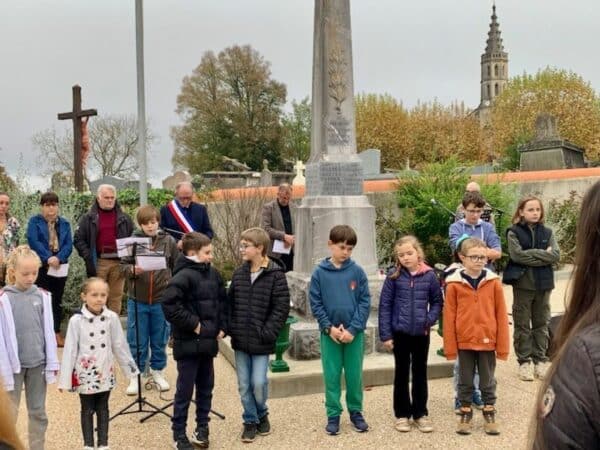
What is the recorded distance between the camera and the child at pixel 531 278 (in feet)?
19.6

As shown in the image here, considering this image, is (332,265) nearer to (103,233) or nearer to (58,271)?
(103,233)

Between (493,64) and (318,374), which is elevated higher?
(493,64)

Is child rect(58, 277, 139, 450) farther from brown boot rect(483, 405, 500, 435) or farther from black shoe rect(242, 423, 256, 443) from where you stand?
brown boot rect(483, 405, 500, 435)

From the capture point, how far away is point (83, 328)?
14.2 ft

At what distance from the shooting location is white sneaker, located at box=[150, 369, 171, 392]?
5.91m

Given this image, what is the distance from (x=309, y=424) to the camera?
5.01m

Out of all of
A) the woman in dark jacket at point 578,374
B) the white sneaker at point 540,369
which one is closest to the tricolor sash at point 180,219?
the white sneaker at point 540,369

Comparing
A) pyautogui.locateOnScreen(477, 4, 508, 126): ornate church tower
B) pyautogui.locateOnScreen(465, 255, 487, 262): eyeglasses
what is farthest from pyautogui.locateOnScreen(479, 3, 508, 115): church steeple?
pyautogui.locateOnScreen(465, 255, 487, 262): eyeglasses

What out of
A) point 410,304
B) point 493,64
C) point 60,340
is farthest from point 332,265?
point 493,64

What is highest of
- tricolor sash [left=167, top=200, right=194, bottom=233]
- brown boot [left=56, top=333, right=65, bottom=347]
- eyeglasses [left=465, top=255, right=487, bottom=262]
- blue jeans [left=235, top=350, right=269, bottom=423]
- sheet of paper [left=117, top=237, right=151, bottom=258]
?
tricolor sash [left=167, top=200, right=194, bottom=233]

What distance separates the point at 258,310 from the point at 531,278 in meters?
2.96

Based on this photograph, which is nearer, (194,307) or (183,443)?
(183,443)

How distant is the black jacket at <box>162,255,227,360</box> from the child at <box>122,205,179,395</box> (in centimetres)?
127

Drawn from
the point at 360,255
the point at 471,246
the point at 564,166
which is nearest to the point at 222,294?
the point at 471,246
